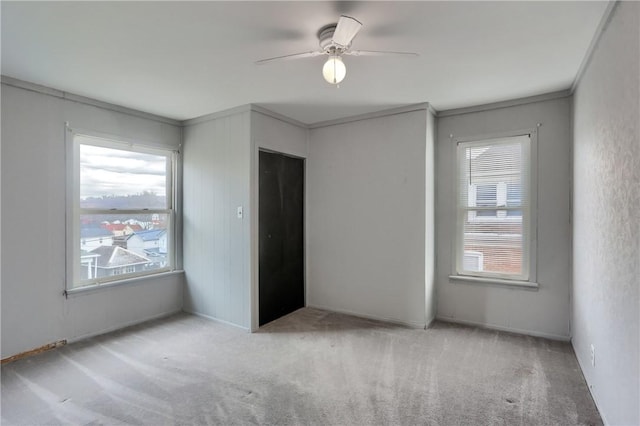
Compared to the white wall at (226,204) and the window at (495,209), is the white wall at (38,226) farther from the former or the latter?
the window at (495,209)

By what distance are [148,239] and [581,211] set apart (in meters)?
4.37

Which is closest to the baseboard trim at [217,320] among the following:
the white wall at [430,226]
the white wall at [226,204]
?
the white wall at [226,204]

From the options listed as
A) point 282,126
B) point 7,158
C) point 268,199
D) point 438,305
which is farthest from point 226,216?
point 438,305

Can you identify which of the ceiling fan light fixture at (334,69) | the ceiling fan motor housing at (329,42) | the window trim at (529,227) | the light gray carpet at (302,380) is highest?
the ceiling fan motor housing at (329,42)

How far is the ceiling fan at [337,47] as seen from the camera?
188cm

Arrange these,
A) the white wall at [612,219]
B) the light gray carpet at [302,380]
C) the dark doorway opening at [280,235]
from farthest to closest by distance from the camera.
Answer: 1. the dark doorway opening at [280,235]
2. the light gray carpet at [302,380]
3. the white wall at [612,219]

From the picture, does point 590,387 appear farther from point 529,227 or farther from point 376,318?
point 376,318

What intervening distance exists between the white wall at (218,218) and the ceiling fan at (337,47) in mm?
1508

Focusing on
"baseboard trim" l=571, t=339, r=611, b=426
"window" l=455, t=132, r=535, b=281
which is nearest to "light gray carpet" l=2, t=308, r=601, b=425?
"baseboard trim" l=571, t=339, r=611, b=426

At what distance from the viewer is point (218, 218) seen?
3.90 metres

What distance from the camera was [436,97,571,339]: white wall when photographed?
330 centimetres

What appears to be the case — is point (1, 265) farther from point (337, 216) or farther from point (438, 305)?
point (438, 305)

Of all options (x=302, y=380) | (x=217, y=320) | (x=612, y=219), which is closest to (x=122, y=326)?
(x=217, y=320)

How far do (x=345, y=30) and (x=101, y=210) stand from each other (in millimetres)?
3094
